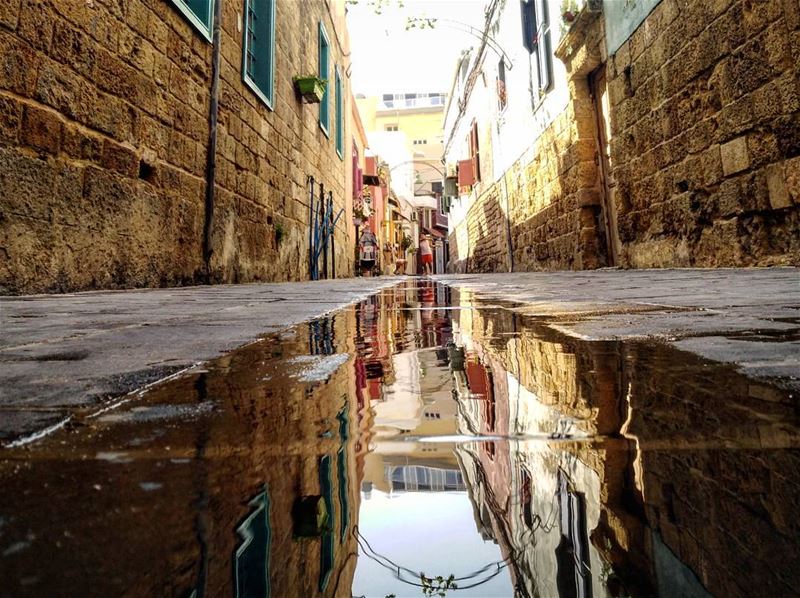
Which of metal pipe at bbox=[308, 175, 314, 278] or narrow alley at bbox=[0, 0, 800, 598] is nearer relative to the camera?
narrow alley at bbox=[0, 0, 800, 598]

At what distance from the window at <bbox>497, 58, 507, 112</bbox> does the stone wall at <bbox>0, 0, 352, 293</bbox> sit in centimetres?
662

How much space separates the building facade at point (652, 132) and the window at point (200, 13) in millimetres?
3939

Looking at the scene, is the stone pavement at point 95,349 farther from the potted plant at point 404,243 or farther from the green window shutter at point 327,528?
the potted plant at point 404,243

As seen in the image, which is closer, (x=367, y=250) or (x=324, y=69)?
(x=324, y=69)

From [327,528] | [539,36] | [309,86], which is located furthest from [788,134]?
[309,86]

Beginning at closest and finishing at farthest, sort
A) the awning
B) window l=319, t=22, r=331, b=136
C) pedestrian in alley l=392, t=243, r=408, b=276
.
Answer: window l=319, t=22, r=331, b=136 → pedestrian in alley l=392, t=243, r=408, b=276 → the awning

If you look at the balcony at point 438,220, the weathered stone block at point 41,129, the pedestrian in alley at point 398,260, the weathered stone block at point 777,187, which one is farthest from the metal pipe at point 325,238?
the balcony at point 438,220

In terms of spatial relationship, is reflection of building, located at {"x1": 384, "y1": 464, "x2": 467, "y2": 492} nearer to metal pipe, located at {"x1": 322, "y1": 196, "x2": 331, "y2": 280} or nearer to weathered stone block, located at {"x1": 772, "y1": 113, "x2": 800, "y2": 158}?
weathered stone block, located at {"x1": 772, "y1": 113, "x2": 800, "y2": 158}

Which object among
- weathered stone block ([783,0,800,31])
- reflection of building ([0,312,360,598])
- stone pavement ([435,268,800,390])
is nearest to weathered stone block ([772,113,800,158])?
weathered stone block ([783,0,800,31])

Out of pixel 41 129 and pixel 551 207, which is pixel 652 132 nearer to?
pixel 551 207

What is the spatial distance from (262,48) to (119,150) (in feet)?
11.2

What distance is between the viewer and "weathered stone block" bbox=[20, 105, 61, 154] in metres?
2.52

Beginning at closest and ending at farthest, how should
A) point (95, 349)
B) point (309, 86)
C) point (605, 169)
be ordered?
point (95, 349), point (605, 169), point (309, 86)

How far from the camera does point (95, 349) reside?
37.0 inches
